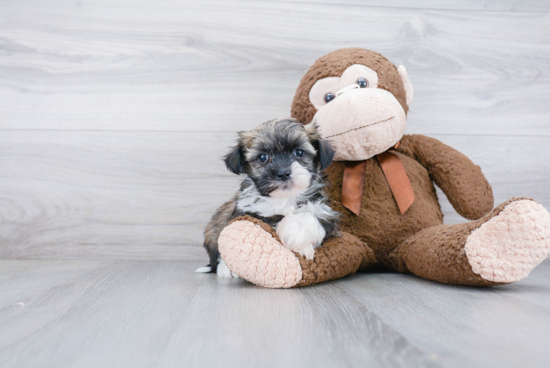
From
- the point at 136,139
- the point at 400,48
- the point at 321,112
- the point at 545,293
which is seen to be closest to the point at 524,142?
the point at 400,48

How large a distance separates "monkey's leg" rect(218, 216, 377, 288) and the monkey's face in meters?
0.43

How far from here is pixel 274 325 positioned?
0.84m

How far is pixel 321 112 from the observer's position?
1436 mm

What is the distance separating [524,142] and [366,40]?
95cm

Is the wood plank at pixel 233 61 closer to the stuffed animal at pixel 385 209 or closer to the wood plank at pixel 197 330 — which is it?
the stuffed animal at pixel 385 209

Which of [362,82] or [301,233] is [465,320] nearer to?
[301,233]

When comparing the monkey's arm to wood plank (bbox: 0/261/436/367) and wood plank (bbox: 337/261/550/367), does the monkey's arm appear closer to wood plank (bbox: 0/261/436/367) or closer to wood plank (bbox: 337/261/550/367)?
wood plank (bbox: 337/261/550/367)

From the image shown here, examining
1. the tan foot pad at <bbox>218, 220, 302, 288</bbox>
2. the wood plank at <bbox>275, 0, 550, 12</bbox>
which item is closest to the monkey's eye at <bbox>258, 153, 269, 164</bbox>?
the tan foot pad at <bbox>218, 220, 302, 288</bbox>

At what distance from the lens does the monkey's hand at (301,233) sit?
3.91 feet

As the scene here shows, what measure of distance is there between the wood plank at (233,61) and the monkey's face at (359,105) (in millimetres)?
470

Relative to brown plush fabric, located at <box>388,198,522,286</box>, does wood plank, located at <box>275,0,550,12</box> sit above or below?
above

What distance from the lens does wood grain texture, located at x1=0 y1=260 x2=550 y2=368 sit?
2.21 ft

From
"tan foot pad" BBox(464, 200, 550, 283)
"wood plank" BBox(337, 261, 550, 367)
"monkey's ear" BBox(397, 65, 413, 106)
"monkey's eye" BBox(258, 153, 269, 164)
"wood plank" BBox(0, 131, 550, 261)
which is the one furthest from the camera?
"wood plank" BBox(0, 131, 550, 261)

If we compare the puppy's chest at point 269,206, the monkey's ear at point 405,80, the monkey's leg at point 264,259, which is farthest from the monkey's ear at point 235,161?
the monkey's ear at point 405,80
